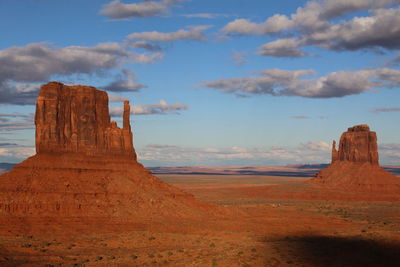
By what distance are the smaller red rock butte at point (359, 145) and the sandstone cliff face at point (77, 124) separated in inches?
3827

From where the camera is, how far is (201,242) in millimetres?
54656

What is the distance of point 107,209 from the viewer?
Result: 6688 cm

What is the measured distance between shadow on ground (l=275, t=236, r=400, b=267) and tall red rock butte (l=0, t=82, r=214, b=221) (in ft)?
91.4

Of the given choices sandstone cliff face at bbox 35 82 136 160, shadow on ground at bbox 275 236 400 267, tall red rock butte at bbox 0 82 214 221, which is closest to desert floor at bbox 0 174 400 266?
shadow on ground at bbox 275 236 400 267

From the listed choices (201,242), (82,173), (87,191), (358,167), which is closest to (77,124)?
(82,173)

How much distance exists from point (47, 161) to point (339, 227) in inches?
1524

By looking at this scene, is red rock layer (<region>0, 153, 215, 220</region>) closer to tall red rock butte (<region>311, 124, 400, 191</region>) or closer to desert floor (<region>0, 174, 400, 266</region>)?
desert floor (<region>0, 174, 400, 266</region>)

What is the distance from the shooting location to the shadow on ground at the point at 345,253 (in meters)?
37.5

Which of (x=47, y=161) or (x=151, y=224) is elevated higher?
(x=47, y=161)

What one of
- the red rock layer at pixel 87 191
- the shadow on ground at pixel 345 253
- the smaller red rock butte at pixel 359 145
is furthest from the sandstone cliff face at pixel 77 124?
the smaller red rock butte at pixel 359 145

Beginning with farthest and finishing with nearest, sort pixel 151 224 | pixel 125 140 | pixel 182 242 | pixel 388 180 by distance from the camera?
pixel 388 180 < pixel 125 140 < pixel 151 224 < pixel 182 242

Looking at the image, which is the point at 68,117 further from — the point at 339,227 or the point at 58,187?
the point at 339,227

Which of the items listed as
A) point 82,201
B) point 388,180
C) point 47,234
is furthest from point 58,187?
point 388,180

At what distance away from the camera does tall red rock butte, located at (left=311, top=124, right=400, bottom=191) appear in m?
147
